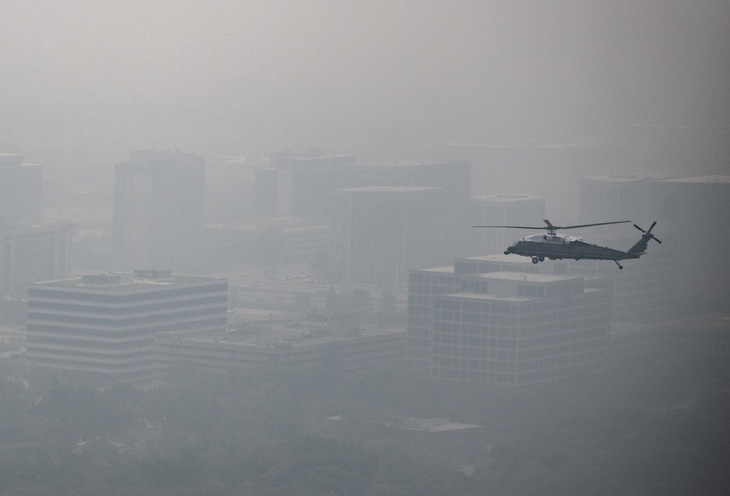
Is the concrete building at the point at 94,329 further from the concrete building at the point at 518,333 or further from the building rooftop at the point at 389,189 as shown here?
the building rooftop at the point at 389,189

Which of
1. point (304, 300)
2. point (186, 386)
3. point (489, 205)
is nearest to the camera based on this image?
point (186, 386)

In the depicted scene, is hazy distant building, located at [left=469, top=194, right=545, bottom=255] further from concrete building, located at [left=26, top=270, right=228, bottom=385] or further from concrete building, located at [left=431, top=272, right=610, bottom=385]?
concrete building, located at [left=26, top=270, right=228, bottom=385]

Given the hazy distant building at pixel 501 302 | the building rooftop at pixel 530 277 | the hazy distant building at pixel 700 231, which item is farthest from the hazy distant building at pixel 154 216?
the building rooftop at pixel 530 277

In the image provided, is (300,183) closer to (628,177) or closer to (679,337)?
(628,177)

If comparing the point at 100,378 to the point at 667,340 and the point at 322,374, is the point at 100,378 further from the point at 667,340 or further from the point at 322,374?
the point at 667,340

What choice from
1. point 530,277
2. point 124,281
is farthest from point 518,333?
point 124,281

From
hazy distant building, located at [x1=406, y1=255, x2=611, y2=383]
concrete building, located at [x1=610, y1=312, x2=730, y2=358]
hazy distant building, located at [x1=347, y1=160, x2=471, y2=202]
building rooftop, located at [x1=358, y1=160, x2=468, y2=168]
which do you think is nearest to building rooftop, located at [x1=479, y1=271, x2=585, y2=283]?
hazy distant building, located at [x1=406, y1=255, x2=611, y2=383]

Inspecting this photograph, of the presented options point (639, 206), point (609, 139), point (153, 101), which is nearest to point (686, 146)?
point (609, 139)
